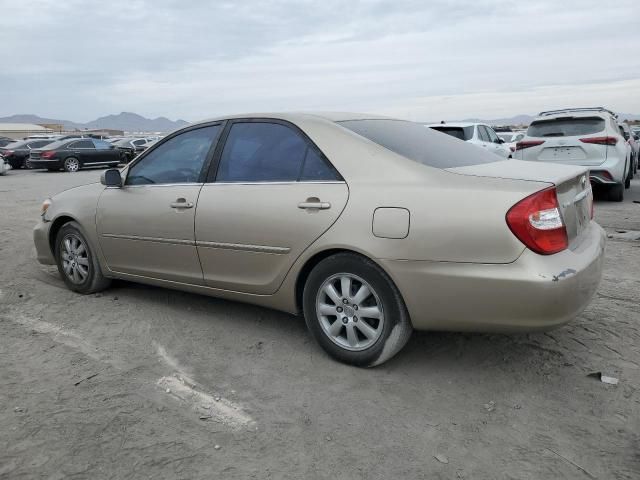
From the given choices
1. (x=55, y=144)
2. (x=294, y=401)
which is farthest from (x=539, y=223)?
(x=55, y=144)

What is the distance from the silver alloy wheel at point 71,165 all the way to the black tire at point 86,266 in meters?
20.2

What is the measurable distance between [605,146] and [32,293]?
Answer: 8480 mm

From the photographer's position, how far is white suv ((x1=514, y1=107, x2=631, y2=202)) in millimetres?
9188

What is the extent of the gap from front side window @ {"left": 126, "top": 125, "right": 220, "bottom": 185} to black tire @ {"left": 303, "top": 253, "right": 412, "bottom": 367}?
135 centimetres

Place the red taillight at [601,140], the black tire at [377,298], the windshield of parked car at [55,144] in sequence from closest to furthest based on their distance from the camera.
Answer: the black tire at [377,298], the red taillight at [601,140], the windshield of parked car at [55,144]

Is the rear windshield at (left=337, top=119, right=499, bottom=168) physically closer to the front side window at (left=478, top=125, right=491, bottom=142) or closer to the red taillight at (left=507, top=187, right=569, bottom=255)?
the red taillight at (left=507, top=187, right=569, bottom=255)

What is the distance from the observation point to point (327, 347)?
11.5ft

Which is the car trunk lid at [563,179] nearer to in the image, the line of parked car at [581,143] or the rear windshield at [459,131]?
the line of parked car at [581,143]

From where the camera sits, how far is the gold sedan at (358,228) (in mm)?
2910

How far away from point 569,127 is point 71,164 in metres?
20.4

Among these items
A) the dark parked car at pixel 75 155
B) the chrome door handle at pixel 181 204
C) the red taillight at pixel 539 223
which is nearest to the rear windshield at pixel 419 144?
the red taillight at pixel 539 223

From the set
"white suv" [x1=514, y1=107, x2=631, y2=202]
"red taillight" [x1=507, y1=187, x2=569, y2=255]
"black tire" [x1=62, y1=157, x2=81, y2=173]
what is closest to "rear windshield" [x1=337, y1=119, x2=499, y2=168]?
"red taillight" [x1=507, y1=187, x2=569, y2=255]

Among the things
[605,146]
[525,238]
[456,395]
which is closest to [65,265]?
[456,395]

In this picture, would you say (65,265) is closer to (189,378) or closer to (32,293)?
(32,293)
